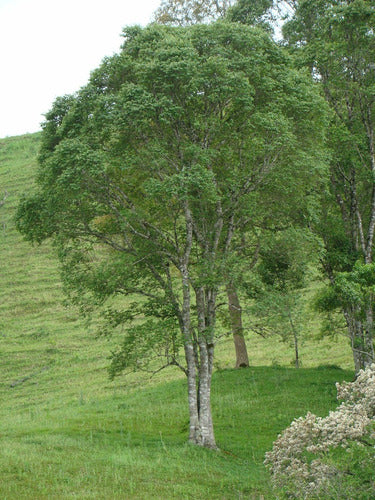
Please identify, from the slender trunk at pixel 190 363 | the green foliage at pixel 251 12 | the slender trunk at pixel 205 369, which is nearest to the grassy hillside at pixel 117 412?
the slender trunk at pixel 205 369

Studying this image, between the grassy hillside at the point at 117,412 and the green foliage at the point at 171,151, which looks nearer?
the grassy hillside at the point at 117,412

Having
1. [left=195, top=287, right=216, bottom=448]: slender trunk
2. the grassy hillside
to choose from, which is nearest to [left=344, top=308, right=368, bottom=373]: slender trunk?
the grassy hillside

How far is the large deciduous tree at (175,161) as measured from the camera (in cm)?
2128

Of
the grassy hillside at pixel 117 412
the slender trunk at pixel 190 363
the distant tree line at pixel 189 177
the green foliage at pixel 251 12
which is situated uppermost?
the green foliage at pixel 251 12

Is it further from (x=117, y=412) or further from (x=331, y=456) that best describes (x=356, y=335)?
(x=331, y=456)

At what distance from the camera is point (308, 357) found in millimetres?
42062

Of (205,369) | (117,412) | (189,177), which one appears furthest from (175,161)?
(117,412)

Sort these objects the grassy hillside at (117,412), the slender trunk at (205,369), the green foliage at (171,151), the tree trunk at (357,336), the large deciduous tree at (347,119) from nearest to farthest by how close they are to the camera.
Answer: the grassy hillside at (117,412) < the green foliage at (171,151) < the slender trunk at (205,369) < the large deciduous tree at (347,119) < the tree trunk at (357,336)

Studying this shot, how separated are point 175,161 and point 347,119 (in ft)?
34.9

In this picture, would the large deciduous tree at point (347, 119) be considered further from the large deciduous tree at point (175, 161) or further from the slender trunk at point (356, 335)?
the large deciduous tree at point (175, 161)

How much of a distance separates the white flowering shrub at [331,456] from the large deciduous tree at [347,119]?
46.4 feet

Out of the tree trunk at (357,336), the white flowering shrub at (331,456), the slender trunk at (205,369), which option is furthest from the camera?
the tree trunk at (357,336)

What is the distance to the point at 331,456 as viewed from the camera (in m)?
12.7

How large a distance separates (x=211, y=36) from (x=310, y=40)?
28.7ft
